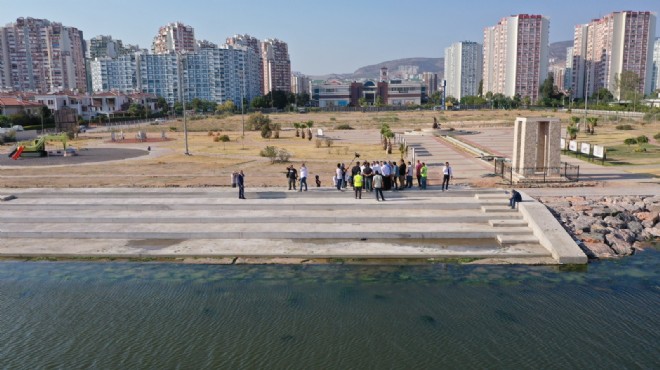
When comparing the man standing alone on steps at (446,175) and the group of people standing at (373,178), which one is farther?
the man standing alone on steps at (446,175)

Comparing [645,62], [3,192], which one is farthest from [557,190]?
[645,62]

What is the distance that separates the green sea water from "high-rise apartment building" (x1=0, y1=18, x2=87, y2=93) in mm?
171147

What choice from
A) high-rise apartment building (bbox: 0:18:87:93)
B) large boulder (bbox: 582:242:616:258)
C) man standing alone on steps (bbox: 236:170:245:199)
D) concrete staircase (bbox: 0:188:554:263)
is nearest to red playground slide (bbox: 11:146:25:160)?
concrete staircase (bbox: 0:188:554:263)

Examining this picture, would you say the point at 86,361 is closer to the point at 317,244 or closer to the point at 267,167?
the point at 317,244

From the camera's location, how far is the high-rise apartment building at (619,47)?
149 metres

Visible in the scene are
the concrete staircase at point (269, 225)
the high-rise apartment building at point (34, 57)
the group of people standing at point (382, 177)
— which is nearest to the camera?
the concrete staircase at point (269, 225)

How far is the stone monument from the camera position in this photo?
24.2 meters

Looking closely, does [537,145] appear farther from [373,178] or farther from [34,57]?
[34,57]

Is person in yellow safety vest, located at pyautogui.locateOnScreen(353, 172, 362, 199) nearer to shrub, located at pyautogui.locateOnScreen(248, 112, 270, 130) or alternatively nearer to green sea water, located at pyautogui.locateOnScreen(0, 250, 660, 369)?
green sea water, located at pyautogui.locateOnScreen(0, 250, 660, 369)

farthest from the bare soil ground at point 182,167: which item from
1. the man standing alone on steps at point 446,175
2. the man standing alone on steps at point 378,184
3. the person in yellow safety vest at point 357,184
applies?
the man standing alone on steps at point 378,184

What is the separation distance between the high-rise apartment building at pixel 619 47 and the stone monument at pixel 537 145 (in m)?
134

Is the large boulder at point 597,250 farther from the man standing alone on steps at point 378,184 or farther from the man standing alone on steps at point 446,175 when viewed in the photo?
the man standing alone on steps at point 378,184

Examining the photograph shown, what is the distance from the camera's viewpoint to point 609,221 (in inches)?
722

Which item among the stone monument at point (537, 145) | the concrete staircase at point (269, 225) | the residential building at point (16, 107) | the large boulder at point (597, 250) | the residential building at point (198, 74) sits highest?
the residential building at point (198, 74)
